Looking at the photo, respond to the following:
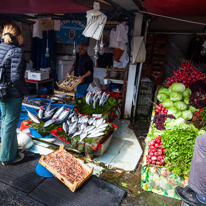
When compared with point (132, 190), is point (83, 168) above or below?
above

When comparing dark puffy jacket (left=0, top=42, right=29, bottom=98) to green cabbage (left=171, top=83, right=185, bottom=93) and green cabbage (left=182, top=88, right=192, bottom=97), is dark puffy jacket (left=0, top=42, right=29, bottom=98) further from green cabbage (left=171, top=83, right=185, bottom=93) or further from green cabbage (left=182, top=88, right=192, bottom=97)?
green cabbage (left=182, top=88, right=192, bottom=97)

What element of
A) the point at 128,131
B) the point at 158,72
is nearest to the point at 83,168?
the point at 128,131

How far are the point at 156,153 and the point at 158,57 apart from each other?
6.25 meters

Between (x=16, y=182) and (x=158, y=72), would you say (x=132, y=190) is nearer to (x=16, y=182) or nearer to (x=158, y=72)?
(x=16, y=182)

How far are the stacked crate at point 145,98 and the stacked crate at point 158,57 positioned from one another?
2.15 meters

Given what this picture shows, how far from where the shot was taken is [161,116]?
4.07 metres

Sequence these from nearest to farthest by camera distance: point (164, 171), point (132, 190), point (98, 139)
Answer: point (164, 171)
point (132, 190)
point (98, 139)

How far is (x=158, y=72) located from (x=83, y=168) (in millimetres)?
6513

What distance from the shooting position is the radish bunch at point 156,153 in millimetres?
3142

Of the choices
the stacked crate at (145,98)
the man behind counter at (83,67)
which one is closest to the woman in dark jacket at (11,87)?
the man behind counter at (83,67)

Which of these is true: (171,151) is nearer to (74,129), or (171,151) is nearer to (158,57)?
(74,129)

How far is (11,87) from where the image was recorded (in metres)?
3.20

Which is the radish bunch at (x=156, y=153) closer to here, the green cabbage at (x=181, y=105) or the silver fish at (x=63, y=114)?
the green cabbage at (x=181, y=105)

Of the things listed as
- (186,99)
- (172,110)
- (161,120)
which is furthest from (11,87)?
(186,99)
